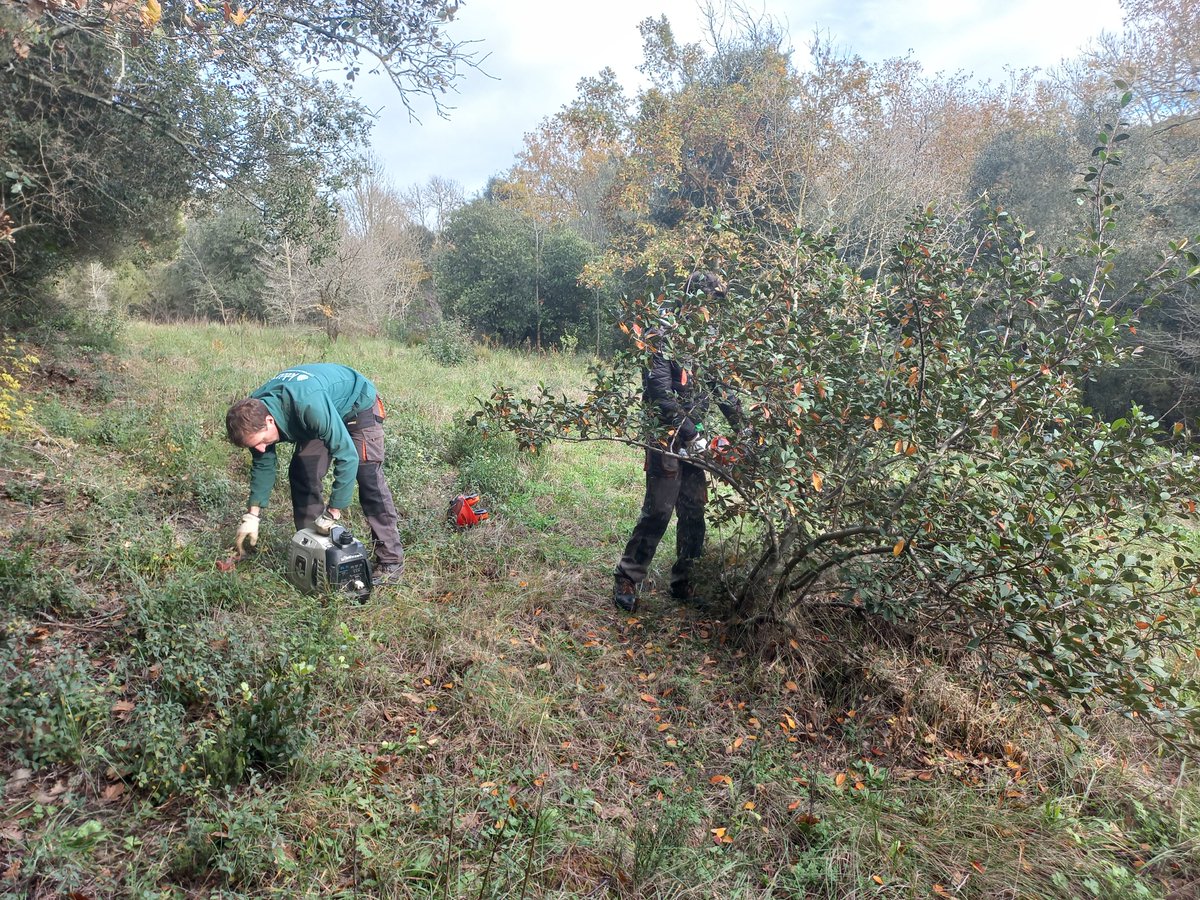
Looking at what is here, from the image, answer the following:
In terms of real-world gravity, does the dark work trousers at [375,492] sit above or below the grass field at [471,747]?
above

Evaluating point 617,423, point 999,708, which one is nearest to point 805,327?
point 617,423

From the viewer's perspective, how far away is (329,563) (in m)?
3.42

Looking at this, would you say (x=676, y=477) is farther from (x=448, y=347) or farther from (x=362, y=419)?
(x=448, y=347)

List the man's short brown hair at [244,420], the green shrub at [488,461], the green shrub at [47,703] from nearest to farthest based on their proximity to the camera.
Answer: the green shrub at [47,703]
the man's short brown hair at [244,420]
the green shrub at [488,461]

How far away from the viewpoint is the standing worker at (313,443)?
11.4ft

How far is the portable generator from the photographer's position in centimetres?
343

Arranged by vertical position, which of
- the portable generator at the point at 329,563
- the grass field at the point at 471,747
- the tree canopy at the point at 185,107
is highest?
the tree canopy at the point at 185,107

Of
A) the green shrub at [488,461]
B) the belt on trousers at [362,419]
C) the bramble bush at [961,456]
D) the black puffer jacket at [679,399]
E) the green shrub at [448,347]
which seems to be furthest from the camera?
the green shrub at [448,347]

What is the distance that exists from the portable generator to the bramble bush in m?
1.61

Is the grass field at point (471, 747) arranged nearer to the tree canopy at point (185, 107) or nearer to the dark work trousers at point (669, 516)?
the dark work trousers at point (669, 516)

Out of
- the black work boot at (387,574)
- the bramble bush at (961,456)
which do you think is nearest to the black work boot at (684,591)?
the bramble bush at (961,456)

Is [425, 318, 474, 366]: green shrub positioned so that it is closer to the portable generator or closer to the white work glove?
Result: the white work glove

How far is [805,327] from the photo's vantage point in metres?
3.44

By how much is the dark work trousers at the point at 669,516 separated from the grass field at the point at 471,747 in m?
0.22
